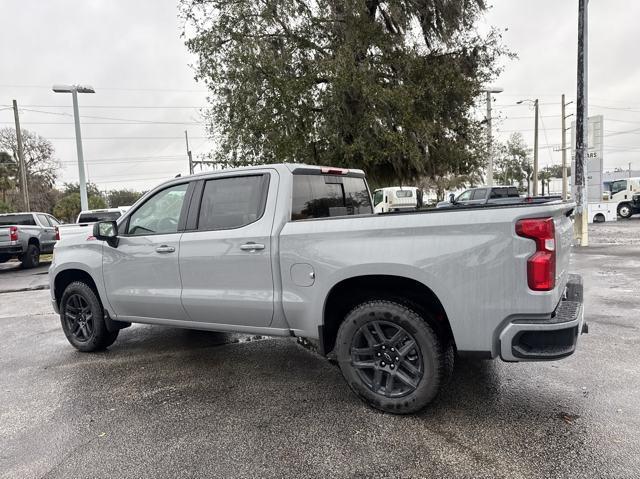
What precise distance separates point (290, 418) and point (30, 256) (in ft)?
46.8

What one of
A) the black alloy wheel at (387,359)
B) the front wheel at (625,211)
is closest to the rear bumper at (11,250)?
the black alloy wheel at (387,359)

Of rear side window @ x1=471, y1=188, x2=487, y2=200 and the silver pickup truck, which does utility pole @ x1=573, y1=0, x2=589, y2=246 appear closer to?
rear side window @ x1=471, y1=188, x2=487, y2=200

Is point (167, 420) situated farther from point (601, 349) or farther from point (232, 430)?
point (601, 349)

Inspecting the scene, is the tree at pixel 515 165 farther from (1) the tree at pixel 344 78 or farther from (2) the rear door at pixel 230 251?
(2) the rear door at pixel 230 251

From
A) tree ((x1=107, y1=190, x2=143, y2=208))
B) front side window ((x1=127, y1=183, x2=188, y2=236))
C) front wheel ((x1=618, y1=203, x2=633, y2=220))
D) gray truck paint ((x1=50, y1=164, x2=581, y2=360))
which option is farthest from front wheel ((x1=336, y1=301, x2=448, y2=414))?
tree ((x1=107, y1=190, x2=143, y2=208))

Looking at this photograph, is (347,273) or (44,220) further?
(44,220)

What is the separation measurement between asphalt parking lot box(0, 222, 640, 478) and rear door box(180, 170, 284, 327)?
70 cm

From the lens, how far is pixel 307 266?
355 cm

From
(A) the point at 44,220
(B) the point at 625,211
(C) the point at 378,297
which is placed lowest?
(B) the point at 625,211

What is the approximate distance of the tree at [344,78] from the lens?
14.4 meters

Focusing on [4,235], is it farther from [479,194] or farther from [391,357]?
[479,194]

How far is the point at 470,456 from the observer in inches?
110

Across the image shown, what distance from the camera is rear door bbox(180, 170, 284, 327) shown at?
379cm

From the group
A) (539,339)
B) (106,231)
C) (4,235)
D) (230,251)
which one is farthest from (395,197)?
(539,339)
